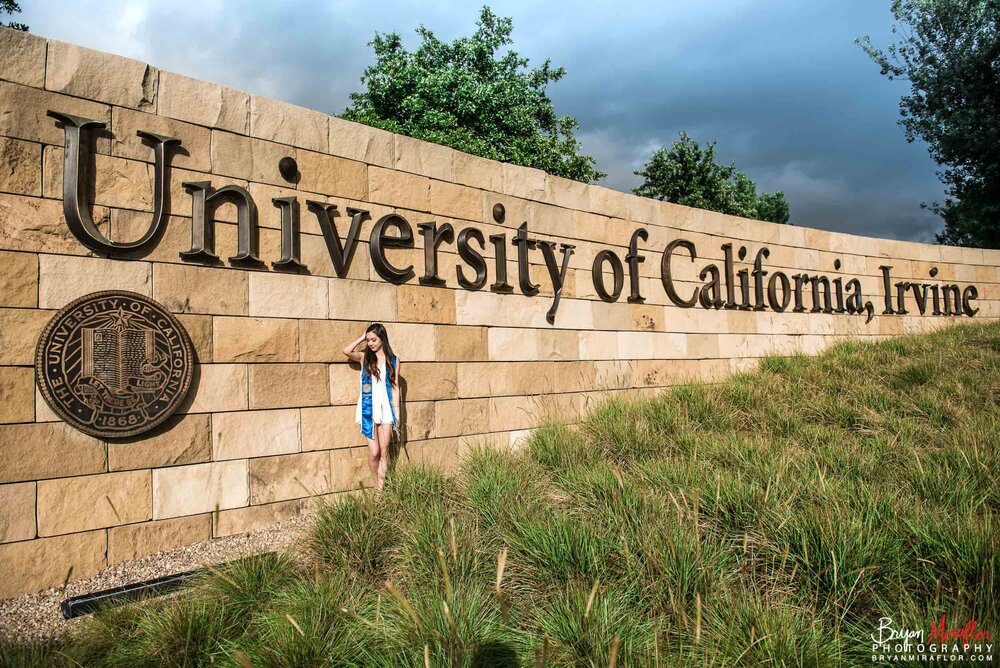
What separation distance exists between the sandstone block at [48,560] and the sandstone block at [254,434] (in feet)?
3.19

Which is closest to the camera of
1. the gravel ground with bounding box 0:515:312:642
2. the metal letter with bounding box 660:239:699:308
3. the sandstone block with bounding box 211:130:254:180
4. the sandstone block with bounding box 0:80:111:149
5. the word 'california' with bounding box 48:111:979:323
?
the gravel ground with bounding box 0:515:312:642

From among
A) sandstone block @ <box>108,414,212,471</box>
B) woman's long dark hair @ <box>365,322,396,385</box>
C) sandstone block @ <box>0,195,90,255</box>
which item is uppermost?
sandstone block @ <box>0,195,90,255</box>

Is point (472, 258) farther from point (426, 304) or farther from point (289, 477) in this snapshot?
point (289, 477)

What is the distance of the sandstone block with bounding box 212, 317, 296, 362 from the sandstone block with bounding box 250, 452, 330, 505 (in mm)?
852

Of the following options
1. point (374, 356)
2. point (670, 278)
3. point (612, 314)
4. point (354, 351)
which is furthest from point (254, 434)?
point (670, 278)

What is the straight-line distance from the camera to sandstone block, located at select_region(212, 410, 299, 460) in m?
4.90

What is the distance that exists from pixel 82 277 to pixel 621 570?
412 centimetres

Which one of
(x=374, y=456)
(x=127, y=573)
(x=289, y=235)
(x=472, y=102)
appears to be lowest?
(x=127, y=573)

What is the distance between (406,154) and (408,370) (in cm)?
222

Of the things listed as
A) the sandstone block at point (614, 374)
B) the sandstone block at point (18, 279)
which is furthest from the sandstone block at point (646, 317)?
the sandstone block at point (18, 279)

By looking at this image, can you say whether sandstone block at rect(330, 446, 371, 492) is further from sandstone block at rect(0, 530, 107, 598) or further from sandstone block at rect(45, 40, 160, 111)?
sandstone block at rect(45, 40, 160, 111)

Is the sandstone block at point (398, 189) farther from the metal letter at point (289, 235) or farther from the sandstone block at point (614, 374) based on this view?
the sandstone block at point (614, 374)

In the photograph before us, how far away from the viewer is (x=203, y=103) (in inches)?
200

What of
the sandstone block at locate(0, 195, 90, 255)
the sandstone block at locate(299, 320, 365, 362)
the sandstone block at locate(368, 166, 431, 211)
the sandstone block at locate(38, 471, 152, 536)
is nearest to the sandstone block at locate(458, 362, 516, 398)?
the sandstone block at locate(299, 320, 365, 362)
